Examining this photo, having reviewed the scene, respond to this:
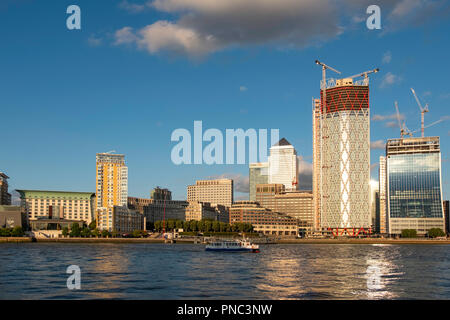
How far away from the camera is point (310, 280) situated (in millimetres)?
58219

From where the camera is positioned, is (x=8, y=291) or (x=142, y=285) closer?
(x=8, y=291)

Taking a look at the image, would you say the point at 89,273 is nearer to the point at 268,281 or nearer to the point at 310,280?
the point at 268,281
